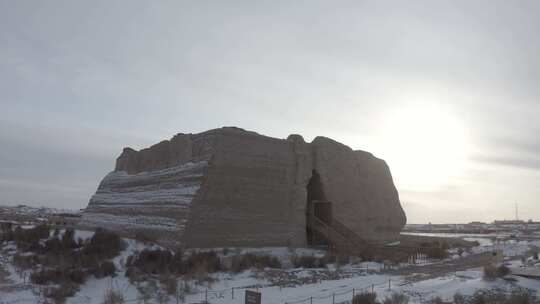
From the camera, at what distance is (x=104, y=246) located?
20.9 metres

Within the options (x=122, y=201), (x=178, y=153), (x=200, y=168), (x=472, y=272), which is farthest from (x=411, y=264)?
(x=122, y=201)

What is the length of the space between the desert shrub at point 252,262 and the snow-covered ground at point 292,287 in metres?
0.62

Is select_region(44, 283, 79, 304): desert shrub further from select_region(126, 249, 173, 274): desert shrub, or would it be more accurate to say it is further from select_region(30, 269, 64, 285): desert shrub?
select_region(126, 249, 173, 274): desert shrub

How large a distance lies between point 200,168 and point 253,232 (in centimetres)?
399

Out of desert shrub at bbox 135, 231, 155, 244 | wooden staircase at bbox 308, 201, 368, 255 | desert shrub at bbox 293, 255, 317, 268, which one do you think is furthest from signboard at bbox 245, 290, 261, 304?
wooden staircase at bbox 308, 201, 368, 255

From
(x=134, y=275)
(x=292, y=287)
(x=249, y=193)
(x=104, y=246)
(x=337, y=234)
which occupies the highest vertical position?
(x=249, y=193)

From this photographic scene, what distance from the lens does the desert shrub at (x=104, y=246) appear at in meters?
20.1

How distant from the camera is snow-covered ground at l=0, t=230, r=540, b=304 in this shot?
46.7 ft

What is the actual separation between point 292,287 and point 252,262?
4.12 meters

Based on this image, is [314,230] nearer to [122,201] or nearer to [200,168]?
[200,168]

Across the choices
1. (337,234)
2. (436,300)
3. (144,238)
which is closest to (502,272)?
(436,300)

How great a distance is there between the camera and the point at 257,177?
2436 centimetres

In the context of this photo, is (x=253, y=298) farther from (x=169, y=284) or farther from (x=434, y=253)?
(x=434, y=253)

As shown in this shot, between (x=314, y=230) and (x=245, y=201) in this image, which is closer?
(x=245, y=201)
